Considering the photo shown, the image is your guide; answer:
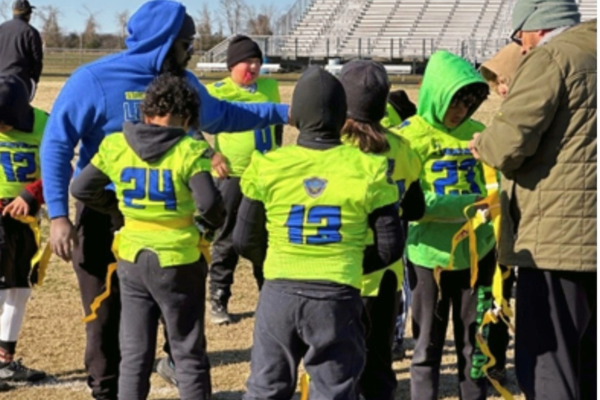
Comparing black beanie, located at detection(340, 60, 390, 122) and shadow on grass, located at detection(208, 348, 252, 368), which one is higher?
black beanie, located at detection(340, 60, 390, 122)

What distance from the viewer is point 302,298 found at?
4.37 m

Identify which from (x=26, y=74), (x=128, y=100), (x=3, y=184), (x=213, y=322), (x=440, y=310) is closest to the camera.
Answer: (x=128, y=100)

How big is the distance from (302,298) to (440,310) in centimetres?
141

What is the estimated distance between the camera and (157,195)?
16.2ft

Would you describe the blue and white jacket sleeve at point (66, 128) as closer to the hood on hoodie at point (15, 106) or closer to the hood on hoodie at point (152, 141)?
the hood on hoodie at point (152, 141)

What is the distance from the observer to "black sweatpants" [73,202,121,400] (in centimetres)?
541

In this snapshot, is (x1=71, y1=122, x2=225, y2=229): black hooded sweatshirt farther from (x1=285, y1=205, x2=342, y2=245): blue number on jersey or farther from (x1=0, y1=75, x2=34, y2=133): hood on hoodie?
(x1=0, y1=75, x2=34, y2=133): hood on hoodie

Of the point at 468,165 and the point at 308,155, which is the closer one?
the point at 308,155

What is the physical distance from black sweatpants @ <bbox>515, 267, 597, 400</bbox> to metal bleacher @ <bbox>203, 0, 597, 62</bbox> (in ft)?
133

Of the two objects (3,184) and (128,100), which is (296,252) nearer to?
(128,100)

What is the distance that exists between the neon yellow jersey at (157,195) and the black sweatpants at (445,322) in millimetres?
1250

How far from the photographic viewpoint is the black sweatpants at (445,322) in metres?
5.54

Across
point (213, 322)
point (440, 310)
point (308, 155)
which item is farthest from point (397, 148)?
point (213, 322)

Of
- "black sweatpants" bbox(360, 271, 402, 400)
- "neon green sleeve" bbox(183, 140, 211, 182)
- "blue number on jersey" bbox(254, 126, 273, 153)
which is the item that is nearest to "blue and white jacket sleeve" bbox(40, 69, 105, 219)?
"neon green sleeve" bbox(183, 140, 211, 182)
